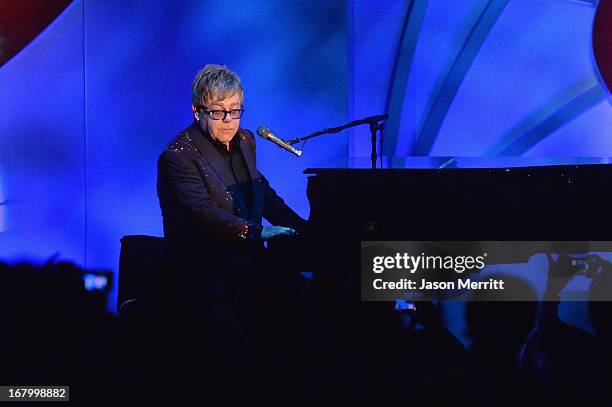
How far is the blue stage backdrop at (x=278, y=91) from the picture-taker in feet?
15.8

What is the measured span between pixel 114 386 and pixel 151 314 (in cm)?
22

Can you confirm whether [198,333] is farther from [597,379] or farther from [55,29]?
[55,29]

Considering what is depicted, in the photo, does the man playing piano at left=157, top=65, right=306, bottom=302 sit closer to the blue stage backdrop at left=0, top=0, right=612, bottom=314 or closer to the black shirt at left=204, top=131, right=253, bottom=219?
the black shirt at left=204, top=131, right=253, bottom=219

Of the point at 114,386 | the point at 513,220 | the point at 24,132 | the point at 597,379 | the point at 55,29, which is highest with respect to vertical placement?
the point at 55,29

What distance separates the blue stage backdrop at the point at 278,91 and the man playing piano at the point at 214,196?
1529 millimetres

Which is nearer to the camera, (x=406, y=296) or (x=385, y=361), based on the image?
(x=385, y=361)

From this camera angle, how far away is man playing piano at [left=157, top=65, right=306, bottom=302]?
10.2 ft

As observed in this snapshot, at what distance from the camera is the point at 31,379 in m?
1.84

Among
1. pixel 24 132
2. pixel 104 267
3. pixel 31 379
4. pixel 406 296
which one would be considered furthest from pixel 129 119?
pixel 31 379

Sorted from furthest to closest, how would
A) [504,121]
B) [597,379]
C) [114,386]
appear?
[504,121] < [597,379] < [114,386]

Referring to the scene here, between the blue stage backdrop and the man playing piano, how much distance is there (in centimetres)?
153

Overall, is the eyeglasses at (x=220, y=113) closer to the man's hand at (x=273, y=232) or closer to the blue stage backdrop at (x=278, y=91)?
the man's hand at (x=273, y=232)

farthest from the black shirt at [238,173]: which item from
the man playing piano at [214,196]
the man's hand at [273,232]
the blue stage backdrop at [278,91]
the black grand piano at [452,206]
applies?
the blue stage backdrop at [278,91]

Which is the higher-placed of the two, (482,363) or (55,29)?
(55,29)
